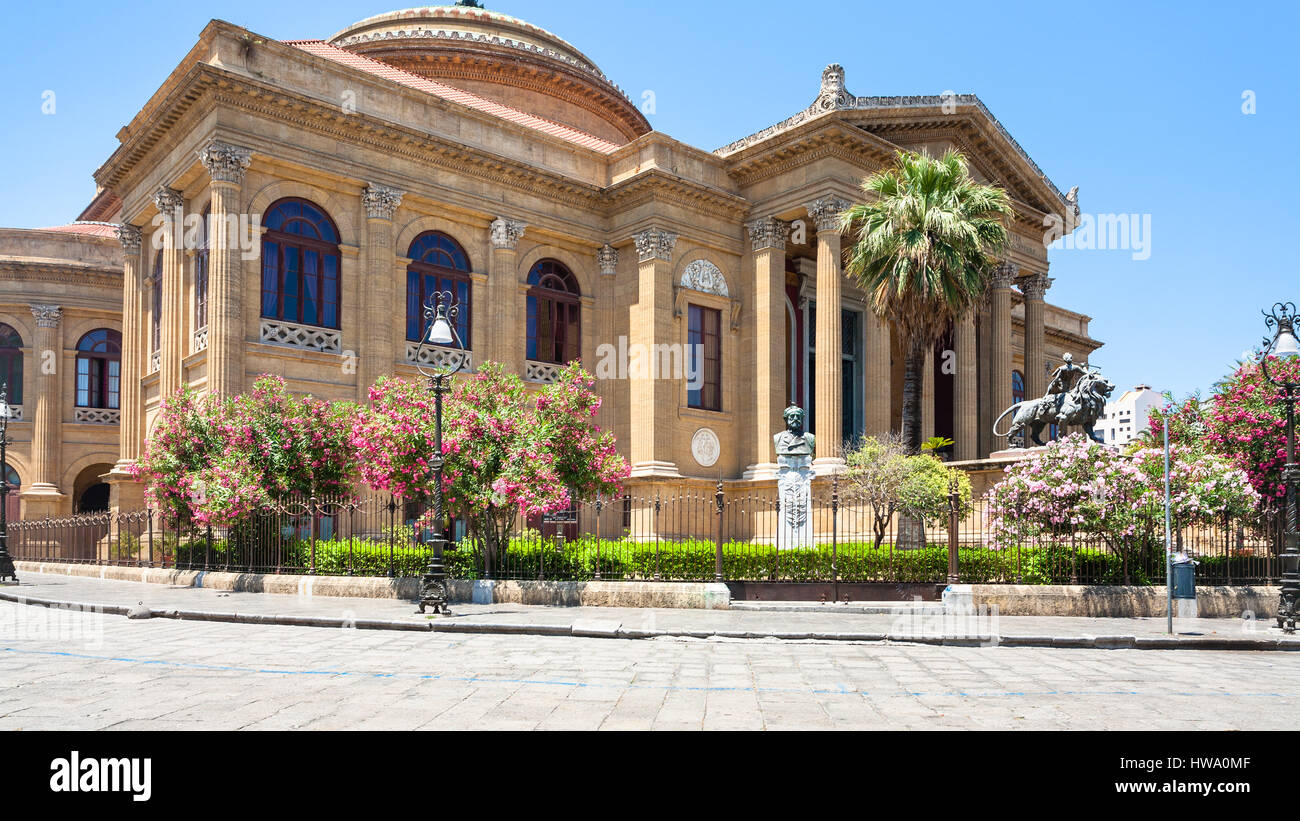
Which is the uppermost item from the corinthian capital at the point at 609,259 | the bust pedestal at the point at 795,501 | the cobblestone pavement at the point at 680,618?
the corinthian capital at the point at 609,259

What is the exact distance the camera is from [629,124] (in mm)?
45250

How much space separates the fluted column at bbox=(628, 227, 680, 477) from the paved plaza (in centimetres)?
1881

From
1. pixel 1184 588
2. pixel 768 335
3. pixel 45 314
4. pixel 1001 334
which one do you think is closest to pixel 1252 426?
pixel 1184 588

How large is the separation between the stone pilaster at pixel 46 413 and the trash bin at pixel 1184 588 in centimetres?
3701

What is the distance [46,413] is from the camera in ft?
125

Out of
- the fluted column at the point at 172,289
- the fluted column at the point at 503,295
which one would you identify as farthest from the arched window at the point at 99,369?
the fluted column at the point at 503,295

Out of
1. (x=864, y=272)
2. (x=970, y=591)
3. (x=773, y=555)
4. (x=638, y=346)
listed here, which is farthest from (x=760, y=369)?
(x=970, y=591)

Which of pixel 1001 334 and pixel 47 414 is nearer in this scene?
pixel 47 414

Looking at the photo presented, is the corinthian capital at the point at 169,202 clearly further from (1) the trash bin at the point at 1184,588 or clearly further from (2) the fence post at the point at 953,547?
(1) the trash bin at the point at 1184,588

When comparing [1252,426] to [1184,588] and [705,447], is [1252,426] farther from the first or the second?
[705,447]

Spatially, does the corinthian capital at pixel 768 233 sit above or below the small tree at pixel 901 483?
above

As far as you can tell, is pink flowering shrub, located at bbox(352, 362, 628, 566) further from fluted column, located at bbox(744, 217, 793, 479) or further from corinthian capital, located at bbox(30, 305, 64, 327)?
corinthian capital, located at bbox(30, 305, 64, 327)

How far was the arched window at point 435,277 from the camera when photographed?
3083cm

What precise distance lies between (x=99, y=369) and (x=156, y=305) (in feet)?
33.7
